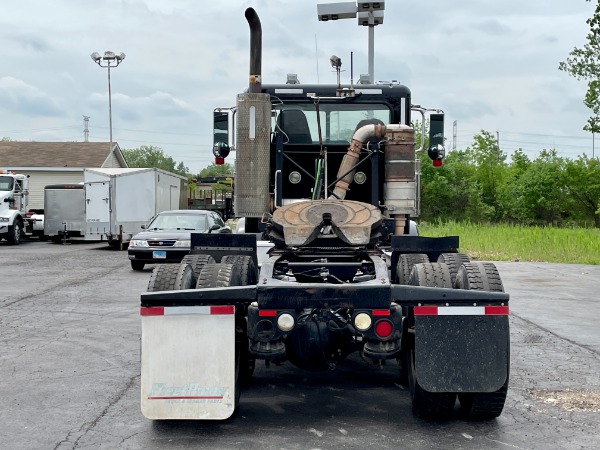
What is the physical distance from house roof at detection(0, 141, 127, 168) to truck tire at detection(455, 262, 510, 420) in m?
48.4

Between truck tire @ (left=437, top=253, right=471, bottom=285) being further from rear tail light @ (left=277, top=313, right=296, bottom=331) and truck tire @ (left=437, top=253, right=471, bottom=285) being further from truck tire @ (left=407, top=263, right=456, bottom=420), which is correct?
rear tail light @ (left=277, top=313, right=296, bottom=331)

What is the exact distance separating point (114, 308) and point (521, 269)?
12.4 meters

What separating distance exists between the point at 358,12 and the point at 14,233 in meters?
24.5

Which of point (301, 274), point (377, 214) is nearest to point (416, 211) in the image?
point (377, 214)

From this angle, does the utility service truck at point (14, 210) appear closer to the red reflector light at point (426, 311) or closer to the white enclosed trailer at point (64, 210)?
the white enclosed trailer at point (64, 210)

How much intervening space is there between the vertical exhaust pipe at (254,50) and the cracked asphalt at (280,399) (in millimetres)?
3003

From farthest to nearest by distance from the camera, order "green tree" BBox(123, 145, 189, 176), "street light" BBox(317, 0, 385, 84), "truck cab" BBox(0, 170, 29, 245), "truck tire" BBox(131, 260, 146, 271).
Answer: "green tree" BBox(123, 145, 189, 176) < "truck cab" BBox(0, 170, 29, 245) < "truck tire" BBox(131, 260, 146, 271) < "street light" BBox(317, 0, 385, 84)

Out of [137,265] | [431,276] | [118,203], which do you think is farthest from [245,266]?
[118,203]

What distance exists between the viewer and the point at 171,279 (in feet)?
20.1

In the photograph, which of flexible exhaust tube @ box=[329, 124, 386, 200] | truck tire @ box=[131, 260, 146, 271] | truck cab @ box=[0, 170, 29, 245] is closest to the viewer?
flexible exhaust tube @ box=[329, 124, 386, 200]

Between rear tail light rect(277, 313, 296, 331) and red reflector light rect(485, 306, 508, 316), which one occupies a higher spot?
red reflector light rect(485, 306, 508, 316)

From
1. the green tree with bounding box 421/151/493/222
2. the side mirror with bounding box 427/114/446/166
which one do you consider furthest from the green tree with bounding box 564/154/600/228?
the side mirror with bounding box 427/114/446/166

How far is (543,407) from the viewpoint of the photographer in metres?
6.77

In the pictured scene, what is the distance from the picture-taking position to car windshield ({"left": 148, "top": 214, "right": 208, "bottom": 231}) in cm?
Answer: 2105
